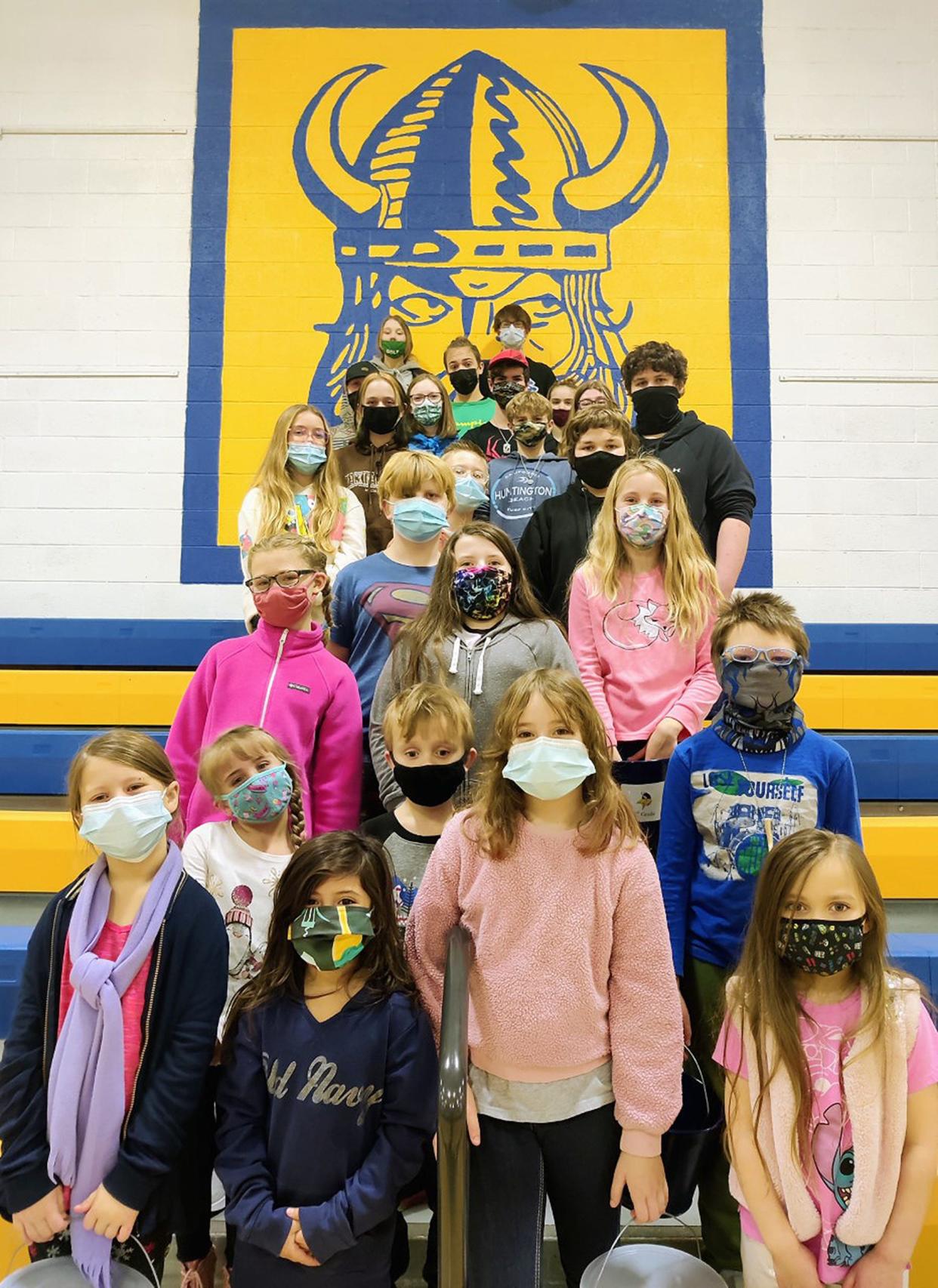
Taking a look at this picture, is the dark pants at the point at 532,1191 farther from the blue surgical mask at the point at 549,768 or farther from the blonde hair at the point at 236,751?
the blonde hair at the point at 236,751

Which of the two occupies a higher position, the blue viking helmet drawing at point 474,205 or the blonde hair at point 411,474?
the blue viking helmet drawing at point 474,205

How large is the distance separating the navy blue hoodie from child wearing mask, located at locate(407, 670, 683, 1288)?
0.11 meters

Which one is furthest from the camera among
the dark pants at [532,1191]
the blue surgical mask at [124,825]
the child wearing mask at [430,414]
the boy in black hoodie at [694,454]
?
the child wearing mask at [430,414]

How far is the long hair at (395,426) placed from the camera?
457cm

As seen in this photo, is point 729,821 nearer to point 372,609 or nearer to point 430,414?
point 372,609

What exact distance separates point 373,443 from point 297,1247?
3.33m

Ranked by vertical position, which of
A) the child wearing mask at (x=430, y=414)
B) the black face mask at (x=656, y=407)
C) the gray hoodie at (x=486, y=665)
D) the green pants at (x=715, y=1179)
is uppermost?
the child wearing mask at (x=430, y=414)

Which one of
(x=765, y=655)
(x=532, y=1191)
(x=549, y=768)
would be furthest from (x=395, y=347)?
(x=532, y=1191)

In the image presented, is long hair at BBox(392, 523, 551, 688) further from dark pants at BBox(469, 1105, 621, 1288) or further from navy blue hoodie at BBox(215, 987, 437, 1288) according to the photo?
dark pants at BBox(469, 1105, 621, 1288)

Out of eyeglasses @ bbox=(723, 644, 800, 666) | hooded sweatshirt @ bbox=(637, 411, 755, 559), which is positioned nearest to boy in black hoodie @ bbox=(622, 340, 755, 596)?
hooded sweatshirt @ bbox=(637, 411, 755, 559)

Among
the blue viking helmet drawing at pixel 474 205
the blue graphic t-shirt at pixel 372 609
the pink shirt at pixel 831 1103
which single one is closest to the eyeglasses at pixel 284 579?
the blue graphic t-shirt at pixel 372 609

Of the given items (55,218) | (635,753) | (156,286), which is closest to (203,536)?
(156,286)

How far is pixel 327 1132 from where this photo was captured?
75.8 inches

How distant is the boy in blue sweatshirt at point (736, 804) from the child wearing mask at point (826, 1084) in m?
0.28
